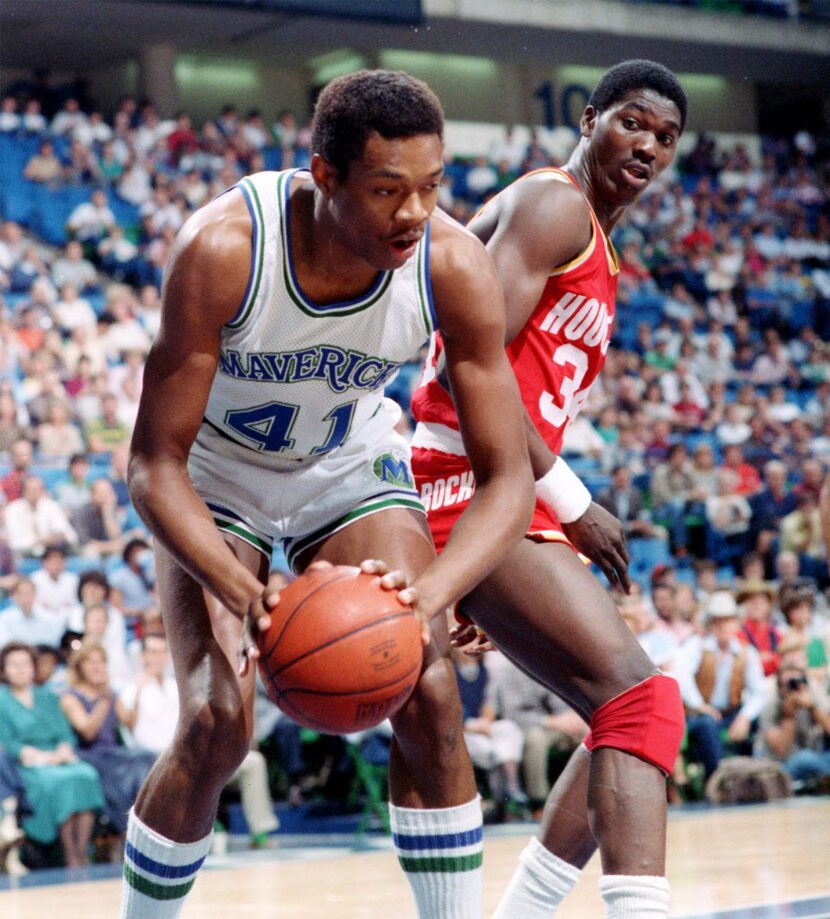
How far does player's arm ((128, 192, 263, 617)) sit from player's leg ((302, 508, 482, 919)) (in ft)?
1.41

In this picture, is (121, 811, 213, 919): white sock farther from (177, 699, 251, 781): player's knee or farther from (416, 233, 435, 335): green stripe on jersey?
(416, 233, 435, 335): green stripe on jersey

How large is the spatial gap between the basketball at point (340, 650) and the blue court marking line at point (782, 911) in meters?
2.66

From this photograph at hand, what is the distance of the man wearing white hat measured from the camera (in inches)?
368

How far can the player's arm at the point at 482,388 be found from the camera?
2.90 meters

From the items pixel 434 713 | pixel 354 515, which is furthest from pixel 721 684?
pixel 434 713

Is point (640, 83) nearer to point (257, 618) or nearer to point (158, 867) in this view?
point (257, 618)

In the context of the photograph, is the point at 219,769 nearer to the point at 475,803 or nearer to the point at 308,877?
the point at 475,803

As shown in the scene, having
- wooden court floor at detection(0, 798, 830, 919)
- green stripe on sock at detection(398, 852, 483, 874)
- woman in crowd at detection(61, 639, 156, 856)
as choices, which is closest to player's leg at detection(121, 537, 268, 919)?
green stripe on sock at detection(398, 852, 483, 874)

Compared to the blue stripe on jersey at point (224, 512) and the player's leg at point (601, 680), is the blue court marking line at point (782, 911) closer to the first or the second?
the player's leg at point (601, 680)

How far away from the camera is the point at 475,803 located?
299cm

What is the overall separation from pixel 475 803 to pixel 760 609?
25.1 ft

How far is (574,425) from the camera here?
1277 cm

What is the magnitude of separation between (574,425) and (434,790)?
995 cm

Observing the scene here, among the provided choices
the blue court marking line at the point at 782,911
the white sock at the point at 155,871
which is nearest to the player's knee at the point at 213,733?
the white sock at the point at 155,871
